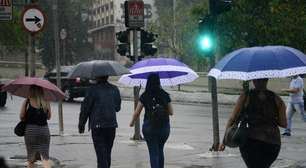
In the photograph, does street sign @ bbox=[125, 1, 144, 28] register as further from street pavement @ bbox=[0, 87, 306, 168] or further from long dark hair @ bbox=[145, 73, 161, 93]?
long dark hair @ bbox=[145, 73, 161, 93]

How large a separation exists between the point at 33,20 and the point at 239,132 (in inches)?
262

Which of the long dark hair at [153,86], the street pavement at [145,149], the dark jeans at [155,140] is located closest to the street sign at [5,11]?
the street pavement at [145,149]

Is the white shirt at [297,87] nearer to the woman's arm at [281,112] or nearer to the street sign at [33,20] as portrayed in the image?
the street sign at [33,20]

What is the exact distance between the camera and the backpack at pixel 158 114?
9.11 meters

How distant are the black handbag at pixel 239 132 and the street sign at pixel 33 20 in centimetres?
640

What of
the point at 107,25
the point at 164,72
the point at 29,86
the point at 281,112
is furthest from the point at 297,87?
the point at 107,25

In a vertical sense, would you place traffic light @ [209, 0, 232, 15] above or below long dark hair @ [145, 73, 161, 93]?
above

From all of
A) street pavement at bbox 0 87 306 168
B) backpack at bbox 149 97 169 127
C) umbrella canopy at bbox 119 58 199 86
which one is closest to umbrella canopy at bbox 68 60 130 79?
umbrella canopy at bbox 119 58 199 86

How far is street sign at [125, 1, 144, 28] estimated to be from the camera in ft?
Answer: 52.9

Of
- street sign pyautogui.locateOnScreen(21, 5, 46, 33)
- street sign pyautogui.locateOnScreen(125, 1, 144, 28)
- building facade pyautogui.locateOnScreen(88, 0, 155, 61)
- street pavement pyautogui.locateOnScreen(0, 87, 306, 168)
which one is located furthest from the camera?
building facade pyautogui.locateOnScreen(88, 0, 155, 61)

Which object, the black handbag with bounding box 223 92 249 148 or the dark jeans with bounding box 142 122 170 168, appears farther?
the dark jeans with bounding box 142 122 170 168

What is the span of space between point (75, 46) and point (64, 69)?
143 feet

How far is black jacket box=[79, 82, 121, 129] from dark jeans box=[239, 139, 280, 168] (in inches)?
104

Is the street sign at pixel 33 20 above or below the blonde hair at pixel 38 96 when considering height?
above
